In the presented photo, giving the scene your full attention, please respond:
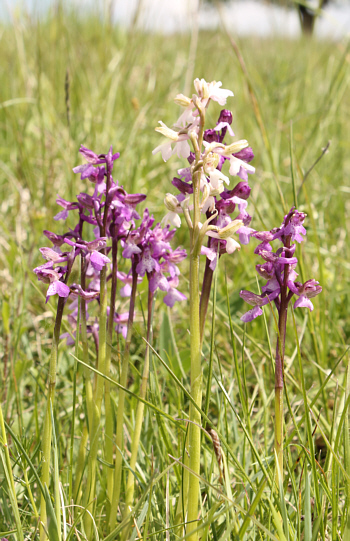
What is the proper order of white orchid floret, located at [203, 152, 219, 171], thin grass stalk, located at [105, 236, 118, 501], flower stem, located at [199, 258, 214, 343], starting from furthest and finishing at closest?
thin grass stalk, located at [105, 236, 118, 501]
flower stem, located at [199, 258, 214, 343]
white orchid floret, located at [203, 152, 219, 171]

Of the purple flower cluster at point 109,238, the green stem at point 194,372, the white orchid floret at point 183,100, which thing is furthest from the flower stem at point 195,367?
the purple flower cluster at point 109,238

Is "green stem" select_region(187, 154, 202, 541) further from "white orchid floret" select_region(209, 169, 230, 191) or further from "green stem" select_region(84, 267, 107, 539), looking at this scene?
"green stem" select_region(84, 267, 107, 539)

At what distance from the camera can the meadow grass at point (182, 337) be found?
108 cm

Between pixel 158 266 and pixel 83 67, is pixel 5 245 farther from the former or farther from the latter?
pixel 83 67

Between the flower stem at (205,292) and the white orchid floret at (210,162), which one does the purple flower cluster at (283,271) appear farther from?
the white orchid floret at (210,162)

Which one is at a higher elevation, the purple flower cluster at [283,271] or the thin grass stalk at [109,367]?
the purple flower cluster at [283,271]

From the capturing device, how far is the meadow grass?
108cm

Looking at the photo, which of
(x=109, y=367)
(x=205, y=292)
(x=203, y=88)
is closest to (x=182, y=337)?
(x=109, y=367)

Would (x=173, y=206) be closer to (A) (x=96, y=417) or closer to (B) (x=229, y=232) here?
(B) (x=229, y=232)

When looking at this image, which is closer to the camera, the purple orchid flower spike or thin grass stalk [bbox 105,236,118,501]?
the purple orchid flower spike

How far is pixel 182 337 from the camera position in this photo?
226cm

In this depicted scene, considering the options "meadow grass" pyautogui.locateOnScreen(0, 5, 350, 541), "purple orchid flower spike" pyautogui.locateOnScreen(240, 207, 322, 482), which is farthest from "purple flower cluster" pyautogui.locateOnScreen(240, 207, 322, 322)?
"meadow grass" pyautogui.locateOnScreen(0, 5, 350, 541)

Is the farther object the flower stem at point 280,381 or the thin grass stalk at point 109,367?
the thin grass stalk at point 109,367

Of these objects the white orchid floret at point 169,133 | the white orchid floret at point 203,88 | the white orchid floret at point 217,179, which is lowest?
the white orchid floret at point 217,179
